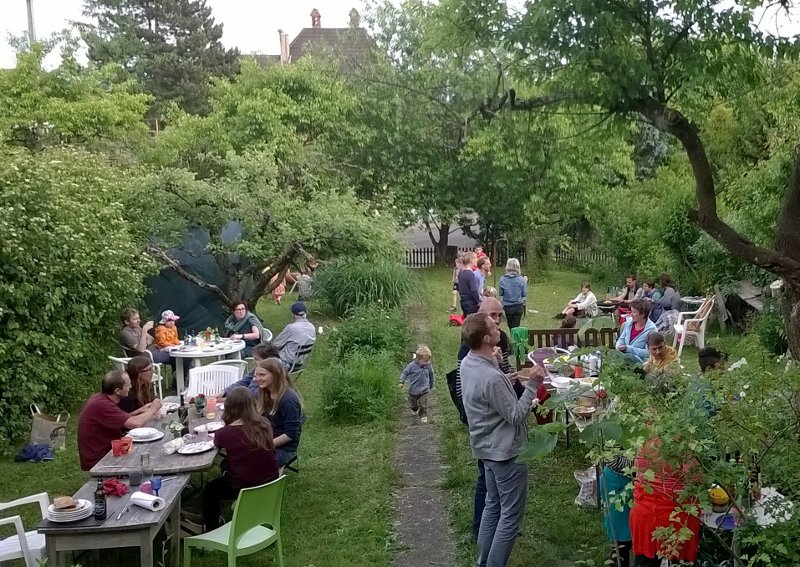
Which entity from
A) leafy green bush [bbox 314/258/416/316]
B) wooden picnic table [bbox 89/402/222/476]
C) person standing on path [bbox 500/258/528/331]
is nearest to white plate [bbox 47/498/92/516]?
wooden picnic table [bbox 89/402/222/476]

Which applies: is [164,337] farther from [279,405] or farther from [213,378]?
[279,405]

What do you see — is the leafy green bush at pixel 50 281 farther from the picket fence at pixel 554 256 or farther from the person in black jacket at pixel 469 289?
the picket fence at pixel 554 256

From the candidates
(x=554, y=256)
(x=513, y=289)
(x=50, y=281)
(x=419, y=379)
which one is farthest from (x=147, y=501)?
(x=554, y=256)

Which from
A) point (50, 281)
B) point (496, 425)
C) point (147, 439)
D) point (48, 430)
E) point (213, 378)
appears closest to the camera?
point (496, 425)

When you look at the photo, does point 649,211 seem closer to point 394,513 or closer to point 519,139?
point 519,139

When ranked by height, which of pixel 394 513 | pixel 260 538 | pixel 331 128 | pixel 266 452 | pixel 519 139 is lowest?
pixel 394 513

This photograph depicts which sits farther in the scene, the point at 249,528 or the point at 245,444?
the point at 245,444

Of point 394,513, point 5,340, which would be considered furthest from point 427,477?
point 5,340

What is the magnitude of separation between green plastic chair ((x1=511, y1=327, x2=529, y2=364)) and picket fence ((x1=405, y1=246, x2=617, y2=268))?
1295cm

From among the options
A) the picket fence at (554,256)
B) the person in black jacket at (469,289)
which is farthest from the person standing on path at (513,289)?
the picket fence at (554,256)

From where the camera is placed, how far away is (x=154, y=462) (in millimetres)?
5227

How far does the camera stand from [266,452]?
5.11 metres

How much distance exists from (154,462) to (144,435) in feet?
1.88

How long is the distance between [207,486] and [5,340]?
3.72 metres
